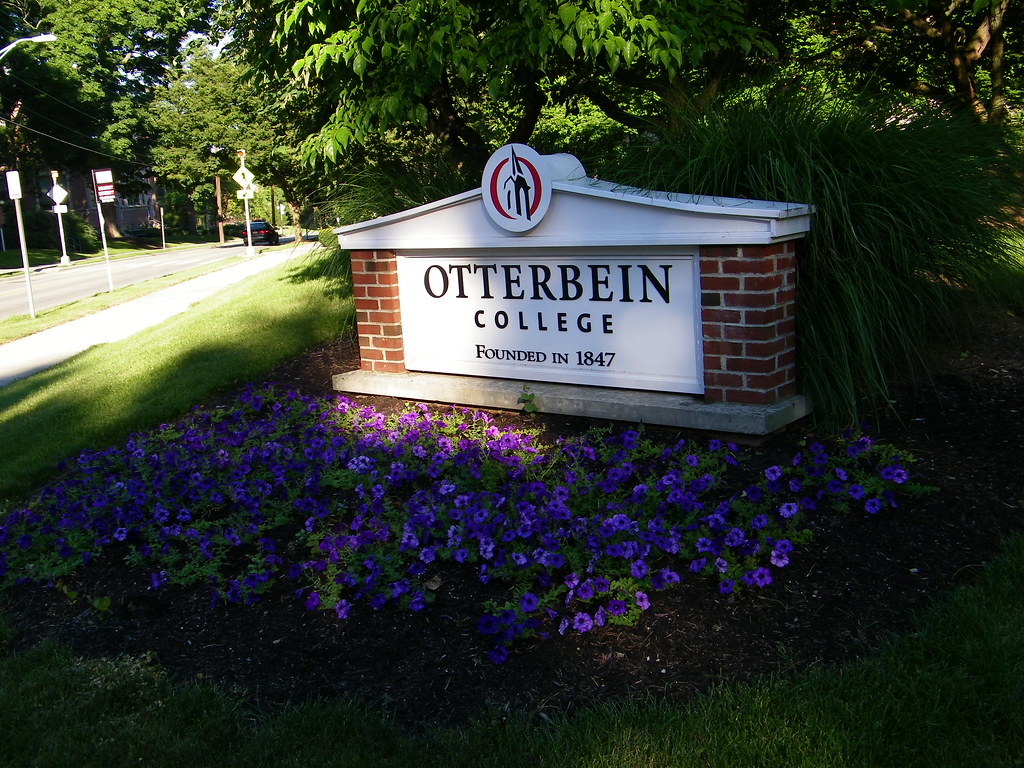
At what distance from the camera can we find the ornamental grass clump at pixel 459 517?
334cm

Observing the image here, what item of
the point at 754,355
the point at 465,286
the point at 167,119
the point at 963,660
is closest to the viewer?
the point at 963,660

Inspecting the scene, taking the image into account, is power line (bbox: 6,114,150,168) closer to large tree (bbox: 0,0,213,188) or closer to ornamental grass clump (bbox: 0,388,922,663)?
large tree (bbox: 0,0,213,188)

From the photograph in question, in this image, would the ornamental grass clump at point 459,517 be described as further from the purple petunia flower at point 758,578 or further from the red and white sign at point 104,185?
the red and white sign at point 104,185

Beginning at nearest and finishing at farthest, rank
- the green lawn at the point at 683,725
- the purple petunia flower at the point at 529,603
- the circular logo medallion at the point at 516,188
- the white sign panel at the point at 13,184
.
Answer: the green lawn at the point at 683,725 < the purple petunia flower at the point at 529,603 < the circular logo medallion at the point at 516,188 < the white sign panel at the point at 13,184

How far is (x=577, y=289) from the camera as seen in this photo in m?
4.96

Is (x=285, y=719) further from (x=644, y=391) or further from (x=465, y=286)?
(x=465, y=286)

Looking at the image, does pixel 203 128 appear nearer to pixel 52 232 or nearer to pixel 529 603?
pixel 52 232

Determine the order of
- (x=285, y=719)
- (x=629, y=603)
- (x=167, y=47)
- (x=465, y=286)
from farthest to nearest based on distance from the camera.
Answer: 1. (x=167, y=47)
2. (x=465, y=286)
3. (x=629, y=603)
4. (x=285, y=719)

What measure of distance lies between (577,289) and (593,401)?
0.61 m

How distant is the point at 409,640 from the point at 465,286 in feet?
8.69

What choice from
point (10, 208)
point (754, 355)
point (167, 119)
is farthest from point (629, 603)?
point (10, 208)

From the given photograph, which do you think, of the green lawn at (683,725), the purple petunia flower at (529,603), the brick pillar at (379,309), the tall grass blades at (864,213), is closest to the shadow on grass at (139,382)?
the brick pillar at (379,309)

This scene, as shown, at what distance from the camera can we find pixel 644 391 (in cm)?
482

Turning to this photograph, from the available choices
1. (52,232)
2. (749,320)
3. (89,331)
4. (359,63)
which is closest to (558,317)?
(749,320)
